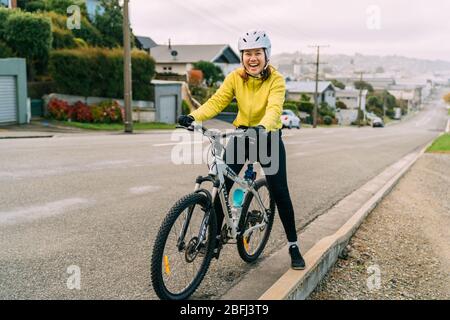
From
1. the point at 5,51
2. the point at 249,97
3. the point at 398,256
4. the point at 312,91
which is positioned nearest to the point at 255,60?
the point at 249,97

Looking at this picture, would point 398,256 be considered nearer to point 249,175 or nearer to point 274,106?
point 249,175

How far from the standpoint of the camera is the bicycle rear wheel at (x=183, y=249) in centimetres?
331

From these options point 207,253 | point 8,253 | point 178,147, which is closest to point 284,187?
point 207,253

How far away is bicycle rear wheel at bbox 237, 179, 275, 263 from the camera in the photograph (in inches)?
173

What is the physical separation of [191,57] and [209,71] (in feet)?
23.3

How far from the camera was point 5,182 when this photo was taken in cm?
771

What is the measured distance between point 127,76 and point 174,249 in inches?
825

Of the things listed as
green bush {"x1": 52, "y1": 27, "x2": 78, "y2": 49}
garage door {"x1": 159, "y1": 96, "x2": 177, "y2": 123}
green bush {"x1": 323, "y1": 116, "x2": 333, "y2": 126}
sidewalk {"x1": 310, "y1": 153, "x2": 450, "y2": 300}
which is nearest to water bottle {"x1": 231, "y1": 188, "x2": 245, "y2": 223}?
sidewalk {"x1": 310, "y1": 153, "x2": 450, "y2": 300}

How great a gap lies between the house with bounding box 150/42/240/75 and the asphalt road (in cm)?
4956

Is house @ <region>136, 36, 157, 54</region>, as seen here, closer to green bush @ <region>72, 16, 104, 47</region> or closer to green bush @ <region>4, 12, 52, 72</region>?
green bush @ <region>72, 16, 104, 47</region>

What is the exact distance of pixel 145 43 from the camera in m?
63.5

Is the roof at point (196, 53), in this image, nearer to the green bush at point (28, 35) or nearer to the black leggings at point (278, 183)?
the green bush at point (28, 35)

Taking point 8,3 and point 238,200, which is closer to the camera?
point 238,200

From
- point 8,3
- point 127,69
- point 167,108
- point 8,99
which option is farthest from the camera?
point 167,108
